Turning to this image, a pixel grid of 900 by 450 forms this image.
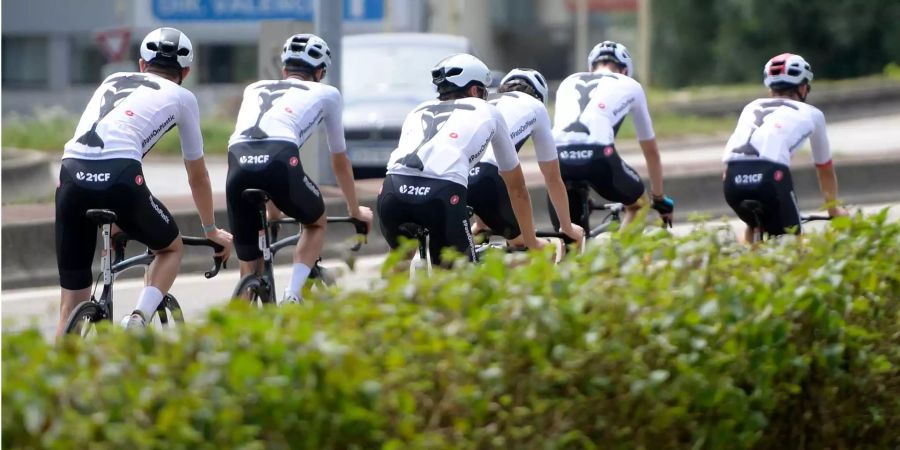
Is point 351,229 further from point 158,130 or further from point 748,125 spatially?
point 158,130

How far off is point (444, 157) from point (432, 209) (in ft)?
0.82

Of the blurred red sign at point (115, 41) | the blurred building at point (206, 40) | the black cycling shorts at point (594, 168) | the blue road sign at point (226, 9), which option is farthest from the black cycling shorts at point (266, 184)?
the blurred building at point (206, 40)

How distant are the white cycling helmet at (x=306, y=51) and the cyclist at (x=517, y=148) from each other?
38.1 inches

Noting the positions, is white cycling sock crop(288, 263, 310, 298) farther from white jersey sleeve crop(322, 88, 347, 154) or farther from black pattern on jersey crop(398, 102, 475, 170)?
black pattern on jersey crop(398, 102, 475, 170)

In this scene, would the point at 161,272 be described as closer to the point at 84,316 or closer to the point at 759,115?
the point at 84,316

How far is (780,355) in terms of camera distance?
4.71 metres

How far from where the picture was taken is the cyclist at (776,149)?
9.48m

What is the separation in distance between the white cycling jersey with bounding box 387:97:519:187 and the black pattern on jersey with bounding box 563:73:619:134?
7.68 ft

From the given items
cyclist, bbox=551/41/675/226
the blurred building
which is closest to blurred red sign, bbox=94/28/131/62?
the blurred building

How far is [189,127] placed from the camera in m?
7.89

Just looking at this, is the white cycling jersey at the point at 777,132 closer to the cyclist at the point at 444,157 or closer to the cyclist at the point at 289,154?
the cyclist at the point at 444,157

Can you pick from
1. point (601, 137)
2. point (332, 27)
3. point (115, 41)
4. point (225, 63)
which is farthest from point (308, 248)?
point (225, 63)

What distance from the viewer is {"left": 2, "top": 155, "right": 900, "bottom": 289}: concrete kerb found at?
39.4 feet

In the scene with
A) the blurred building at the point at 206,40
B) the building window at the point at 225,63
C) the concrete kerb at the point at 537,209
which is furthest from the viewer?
the building window at the point at 225,63
